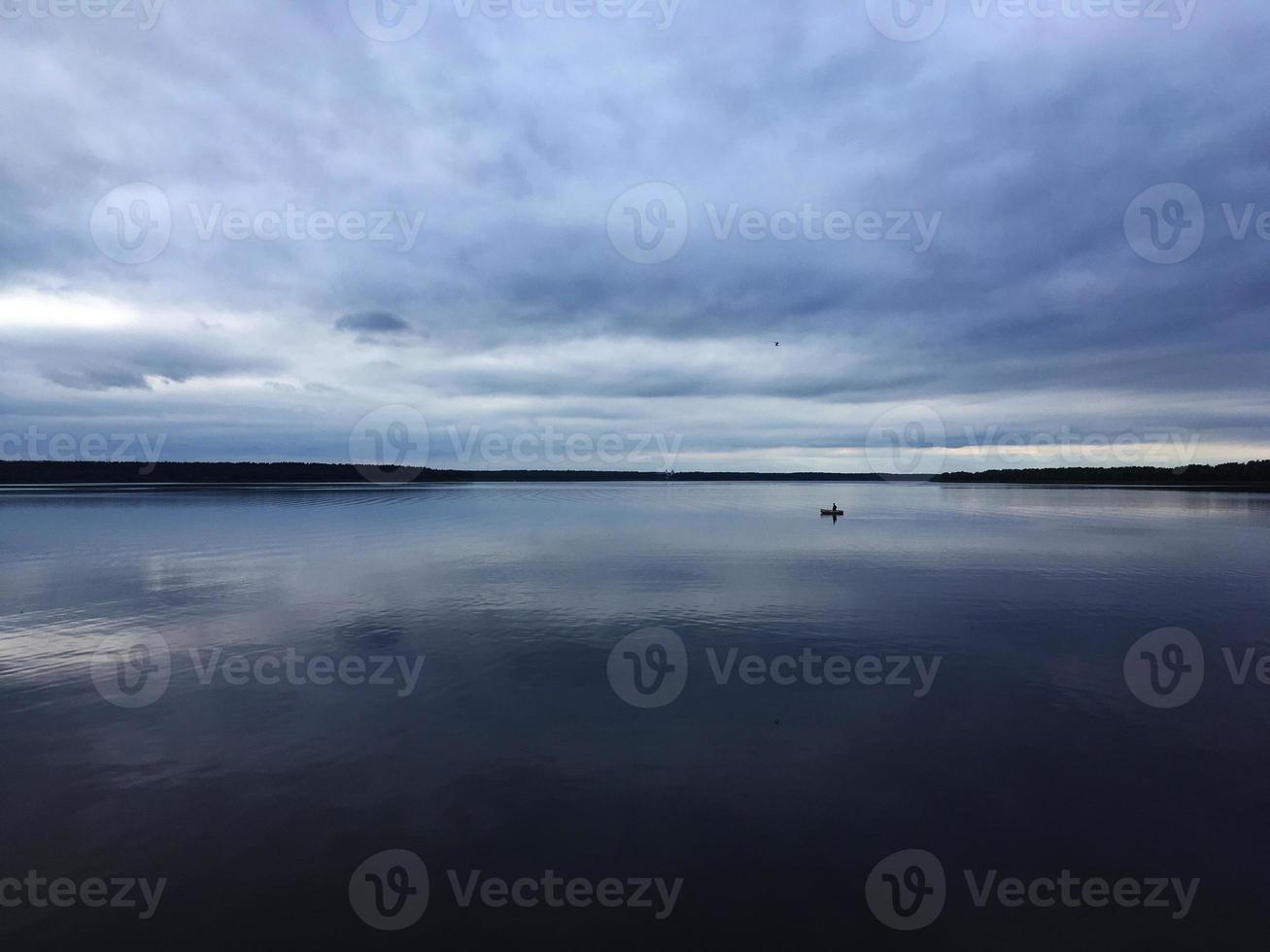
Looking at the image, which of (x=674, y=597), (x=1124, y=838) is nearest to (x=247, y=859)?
(x=1124, y=838)

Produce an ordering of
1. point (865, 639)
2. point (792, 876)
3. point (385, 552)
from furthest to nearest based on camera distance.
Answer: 1. point (385, 552)
2. point (865, 639)
3. point (792, 876)

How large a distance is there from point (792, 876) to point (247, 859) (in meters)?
6.80

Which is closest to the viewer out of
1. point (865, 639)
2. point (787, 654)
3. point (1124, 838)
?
point (1124, 838)

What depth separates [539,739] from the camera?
11.6 meters

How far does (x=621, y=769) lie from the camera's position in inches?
413

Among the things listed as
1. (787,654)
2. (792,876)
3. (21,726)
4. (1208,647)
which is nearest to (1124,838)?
(792,876)

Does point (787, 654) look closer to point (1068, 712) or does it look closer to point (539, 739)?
point (1068, 712)

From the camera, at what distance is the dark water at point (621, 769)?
7.38m

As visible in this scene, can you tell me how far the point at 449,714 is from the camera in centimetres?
1273

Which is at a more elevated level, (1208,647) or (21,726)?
(1208,647)

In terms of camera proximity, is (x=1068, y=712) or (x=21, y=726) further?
(x=1068, y=712)

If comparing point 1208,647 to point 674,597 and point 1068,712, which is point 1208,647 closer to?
point 1068,712

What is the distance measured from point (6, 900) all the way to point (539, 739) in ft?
22.6

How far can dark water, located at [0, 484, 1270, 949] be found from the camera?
738cm
